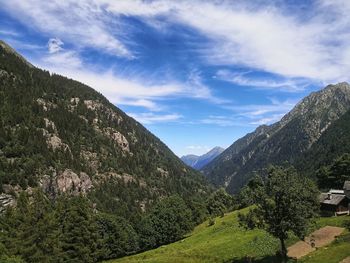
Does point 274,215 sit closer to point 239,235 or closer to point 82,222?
point 239,235

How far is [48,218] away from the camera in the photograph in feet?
261

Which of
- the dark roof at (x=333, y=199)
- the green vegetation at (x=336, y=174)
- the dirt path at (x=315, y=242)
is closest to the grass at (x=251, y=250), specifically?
the dirt path at (x=315, y=242)

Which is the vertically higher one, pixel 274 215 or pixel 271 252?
pixel 274 215

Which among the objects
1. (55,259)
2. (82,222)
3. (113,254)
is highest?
(82,222)

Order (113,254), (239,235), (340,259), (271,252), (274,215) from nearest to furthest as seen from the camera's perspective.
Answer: (340,259)
(274,215)
(271,252)
(239,235)
(113,254)

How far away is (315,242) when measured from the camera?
67.7 m

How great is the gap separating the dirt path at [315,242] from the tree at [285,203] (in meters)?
6.47

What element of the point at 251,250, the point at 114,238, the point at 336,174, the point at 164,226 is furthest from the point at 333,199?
the point at 114,238

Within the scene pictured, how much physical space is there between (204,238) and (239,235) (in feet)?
66.4

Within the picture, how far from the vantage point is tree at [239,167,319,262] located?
55.6 meters

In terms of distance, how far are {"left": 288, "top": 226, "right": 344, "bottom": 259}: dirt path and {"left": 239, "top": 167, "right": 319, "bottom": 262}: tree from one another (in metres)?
6.47

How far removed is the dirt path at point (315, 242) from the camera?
64750 mm

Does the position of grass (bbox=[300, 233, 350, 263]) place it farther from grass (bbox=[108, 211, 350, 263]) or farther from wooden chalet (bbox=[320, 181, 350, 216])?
wooden chalet (bbox=[320, 181, 350, 216])

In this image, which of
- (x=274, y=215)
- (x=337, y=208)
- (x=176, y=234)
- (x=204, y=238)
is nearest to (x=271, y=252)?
(x=274, y=215)
